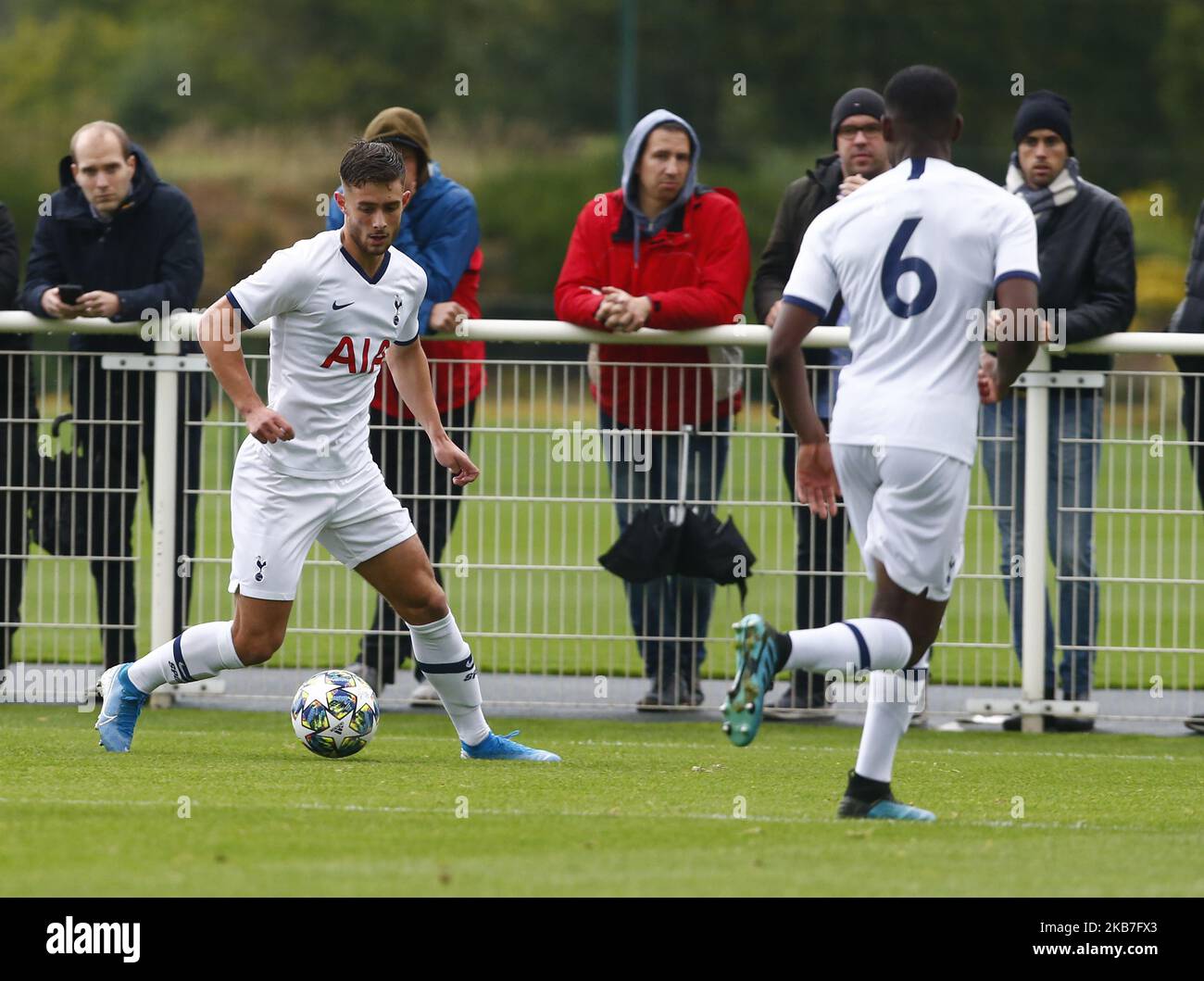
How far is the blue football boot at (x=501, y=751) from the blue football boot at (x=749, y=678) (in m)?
2.06

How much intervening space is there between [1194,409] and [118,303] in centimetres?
488

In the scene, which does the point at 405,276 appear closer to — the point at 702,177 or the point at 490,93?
the point at 702,177

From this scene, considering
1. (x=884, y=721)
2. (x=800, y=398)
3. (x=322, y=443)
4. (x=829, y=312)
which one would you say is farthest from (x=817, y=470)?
(x=829, y=312)

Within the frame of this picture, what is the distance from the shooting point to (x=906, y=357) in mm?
6219

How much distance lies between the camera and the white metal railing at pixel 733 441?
9.23 m

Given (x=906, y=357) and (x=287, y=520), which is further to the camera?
(x=287, y=520)

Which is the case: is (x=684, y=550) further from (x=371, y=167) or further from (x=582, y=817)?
(x=582, y=817)

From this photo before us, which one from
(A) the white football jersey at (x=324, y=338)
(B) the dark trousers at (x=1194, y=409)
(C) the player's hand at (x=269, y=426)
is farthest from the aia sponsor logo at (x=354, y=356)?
(B) the dark trousers at (x=1194, y=409)

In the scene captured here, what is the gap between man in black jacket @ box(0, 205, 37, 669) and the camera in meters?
9.58

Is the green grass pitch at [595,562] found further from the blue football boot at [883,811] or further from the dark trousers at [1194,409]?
the blue football boot at [883,811]

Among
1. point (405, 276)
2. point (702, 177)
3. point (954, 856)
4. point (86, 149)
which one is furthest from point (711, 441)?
point (702, 177)

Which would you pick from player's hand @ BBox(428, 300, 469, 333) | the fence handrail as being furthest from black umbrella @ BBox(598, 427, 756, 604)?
player's hand @ BBox(428, 300, 469, 333)

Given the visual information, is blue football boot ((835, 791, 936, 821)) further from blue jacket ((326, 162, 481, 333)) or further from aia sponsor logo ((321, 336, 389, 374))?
blue jacket ((326, 162, 481, 333))

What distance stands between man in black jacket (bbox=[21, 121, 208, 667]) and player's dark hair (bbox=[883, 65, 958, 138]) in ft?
14.2
